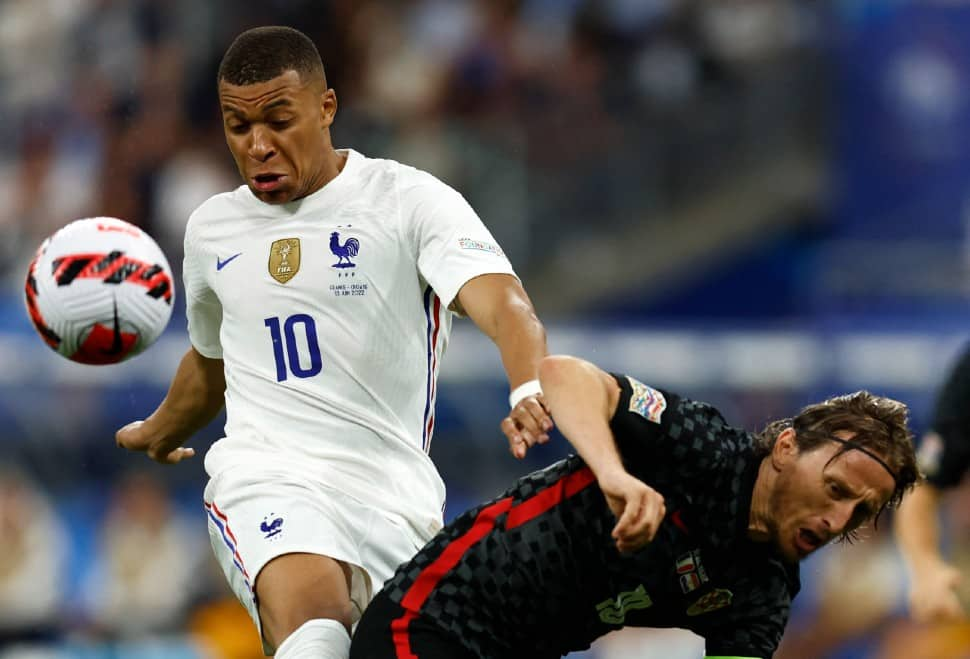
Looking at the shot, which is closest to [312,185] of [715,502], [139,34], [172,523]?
[715,502]

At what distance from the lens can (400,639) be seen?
3.88 m

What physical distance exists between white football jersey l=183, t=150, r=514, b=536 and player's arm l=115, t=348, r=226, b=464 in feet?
1.54

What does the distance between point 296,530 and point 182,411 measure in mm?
1091

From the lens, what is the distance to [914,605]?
19.0 ft

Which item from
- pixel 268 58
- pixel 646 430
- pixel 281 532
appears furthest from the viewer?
pixel 268 58

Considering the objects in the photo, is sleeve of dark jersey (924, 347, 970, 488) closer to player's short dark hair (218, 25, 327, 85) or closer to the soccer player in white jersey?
the soccer player in white jersey

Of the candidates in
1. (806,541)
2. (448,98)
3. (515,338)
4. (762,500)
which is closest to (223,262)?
(515,338)

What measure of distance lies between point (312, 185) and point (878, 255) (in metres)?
7.19

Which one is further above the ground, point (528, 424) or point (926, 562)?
point (528, 424)

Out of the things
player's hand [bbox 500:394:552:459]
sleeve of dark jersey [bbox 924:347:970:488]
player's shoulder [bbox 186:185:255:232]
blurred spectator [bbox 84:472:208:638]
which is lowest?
blurred spectator [bbox 84:472:208:638]

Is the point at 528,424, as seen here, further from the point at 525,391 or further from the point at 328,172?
the point at 328,172

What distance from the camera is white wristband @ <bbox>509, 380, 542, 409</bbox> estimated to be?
12.9ft

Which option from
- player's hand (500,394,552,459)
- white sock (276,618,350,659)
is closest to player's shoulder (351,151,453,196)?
player's hand (500,394,552,459)

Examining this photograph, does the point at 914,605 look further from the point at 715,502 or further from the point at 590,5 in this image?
the point at 590,5
